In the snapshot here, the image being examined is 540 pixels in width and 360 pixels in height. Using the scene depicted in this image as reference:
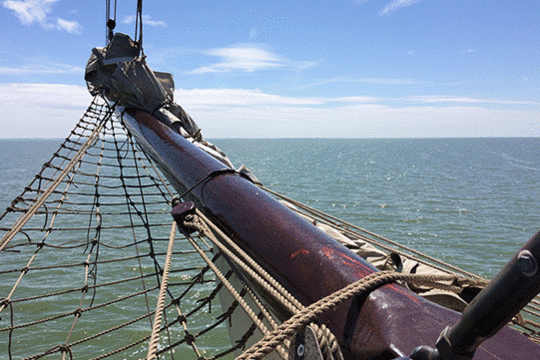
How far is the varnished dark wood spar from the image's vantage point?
2.69 feet

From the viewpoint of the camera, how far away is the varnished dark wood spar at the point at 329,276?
2.69 ft

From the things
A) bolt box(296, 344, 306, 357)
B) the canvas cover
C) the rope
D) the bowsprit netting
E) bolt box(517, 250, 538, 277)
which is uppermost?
the canvas cover

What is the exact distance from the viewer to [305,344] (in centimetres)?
83

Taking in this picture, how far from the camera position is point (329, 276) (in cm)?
109

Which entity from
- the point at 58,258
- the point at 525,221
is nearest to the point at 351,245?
the point at 58,258

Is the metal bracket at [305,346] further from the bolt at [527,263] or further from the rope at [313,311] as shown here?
the bolt at [527,263]

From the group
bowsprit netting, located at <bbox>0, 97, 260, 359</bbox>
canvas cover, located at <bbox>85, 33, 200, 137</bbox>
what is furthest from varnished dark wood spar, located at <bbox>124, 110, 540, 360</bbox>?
canvas cover, located at <bbox>85, 33, 200, 137</bbox>

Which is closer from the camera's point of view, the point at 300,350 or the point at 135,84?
the point at 300,350

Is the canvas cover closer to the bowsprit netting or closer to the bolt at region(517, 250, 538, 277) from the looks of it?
the bowsprit netting

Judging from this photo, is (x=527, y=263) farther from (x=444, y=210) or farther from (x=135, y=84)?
(x=444, y=210)

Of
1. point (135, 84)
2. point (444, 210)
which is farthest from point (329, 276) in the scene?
point (444, 210)

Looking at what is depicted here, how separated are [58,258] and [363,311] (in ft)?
31.7

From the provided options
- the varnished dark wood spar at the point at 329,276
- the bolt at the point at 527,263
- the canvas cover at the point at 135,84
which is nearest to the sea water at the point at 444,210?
the canvas cover at the point at 135,84

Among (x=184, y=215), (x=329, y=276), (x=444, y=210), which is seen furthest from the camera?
(x=444, y=210)
